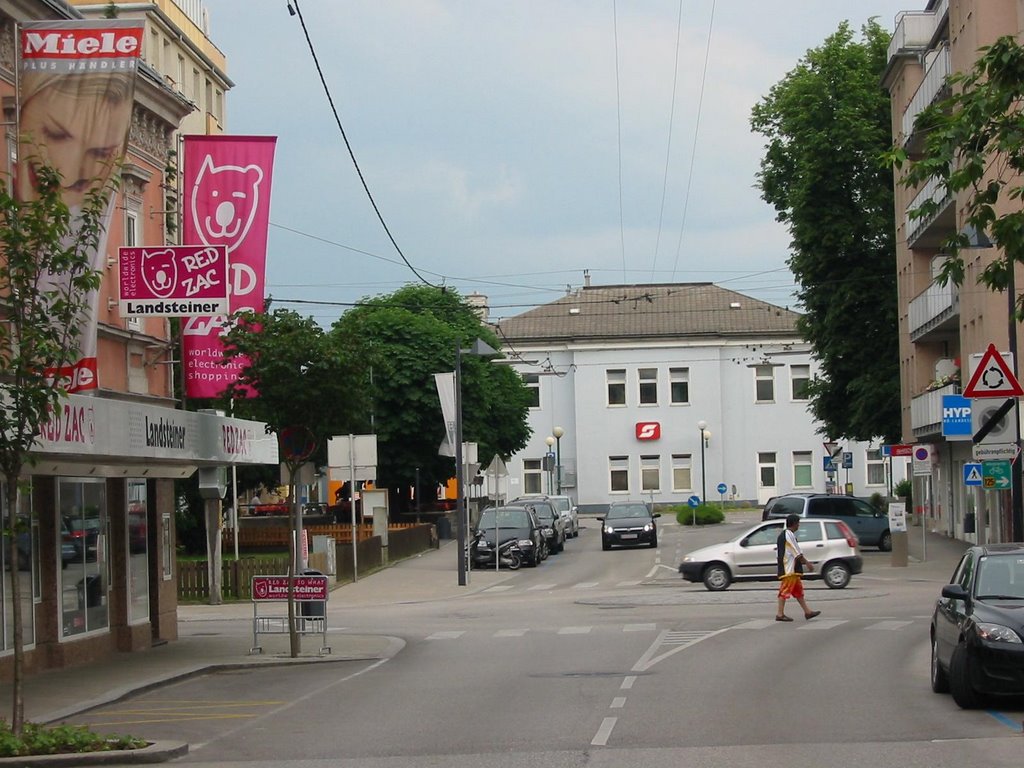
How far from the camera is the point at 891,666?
59.4 feet

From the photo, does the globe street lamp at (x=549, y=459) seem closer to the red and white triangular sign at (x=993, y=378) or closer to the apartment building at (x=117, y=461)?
the apartment building at (x=117, y=461)

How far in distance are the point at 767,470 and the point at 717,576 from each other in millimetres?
54828

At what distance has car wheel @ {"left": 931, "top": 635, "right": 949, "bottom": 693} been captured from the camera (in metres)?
14.8

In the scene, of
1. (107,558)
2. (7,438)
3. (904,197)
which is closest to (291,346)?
(107,558)

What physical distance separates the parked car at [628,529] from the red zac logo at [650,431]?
34.5 meters

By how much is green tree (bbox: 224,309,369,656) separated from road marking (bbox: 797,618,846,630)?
7.93 m

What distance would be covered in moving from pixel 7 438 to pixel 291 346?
8.72 m

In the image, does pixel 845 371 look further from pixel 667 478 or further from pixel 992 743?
pixel 992 743

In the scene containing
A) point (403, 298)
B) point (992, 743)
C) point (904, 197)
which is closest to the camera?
point (992, 743)

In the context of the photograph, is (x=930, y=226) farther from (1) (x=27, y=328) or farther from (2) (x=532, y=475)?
(2) (x=532, y=475)

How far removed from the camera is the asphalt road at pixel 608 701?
11.8 metres

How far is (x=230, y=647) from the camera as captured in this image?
23.6 meters

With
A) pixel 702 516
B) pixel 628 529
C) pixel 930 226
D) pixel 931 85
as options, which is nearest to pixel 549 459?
pixel 702 516

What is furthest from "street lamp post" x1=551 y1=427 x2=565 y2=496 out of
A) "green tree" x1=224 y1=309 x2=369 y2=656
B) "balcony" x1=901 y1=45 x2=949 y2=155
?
"green tree" x1=224 y1=309 x2=369 y2=656
